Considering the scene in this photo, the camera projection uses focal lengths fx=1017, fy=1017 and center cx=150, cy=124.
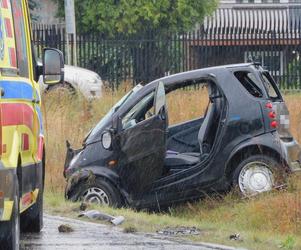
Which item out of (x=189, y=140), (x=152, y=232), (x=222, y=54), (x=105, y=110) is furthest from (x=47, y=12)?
(x=152, y=232)

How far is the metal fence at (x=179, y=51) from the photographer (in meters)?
24.1

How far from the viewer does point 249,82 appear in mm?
12266

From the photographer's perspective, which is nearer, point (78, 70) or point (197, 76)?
point (197, 76)

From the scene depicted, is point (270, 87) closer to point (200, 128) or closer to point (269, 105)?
point (269, 105)

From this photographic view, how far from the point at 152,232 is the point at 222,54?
15.2m

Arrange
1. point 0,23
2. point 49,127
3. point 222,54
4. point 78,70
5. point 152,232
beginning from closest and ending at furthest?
1. point 0,23
2. point 152,232
3. point 49,127
4. point 78,70
5. point 222,54

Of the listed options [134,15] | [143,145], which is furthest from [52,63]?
[134,15]

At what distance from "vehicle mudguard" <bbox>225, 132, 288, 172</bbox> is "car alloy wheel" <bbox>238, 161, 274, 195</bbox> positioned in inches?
7.5

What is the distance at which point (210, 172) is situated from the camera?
12.0 metres

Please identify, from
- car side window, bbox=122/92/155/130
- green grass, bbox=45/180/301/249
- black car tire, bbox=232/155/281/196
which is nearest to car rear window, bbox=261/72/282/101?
black car tire, bbox=232/155/281/196

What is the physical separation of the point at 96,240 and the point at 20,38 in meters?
2.10

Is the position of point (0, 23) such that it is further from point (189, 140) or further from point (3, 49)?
point (189, 140)

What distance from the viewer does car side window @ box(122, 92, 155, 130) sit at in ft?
39.8

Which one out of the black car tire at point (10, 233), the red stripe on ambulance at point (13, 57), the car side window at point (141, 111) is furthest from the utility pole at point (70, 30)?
the black car tire at point (10, 233)
